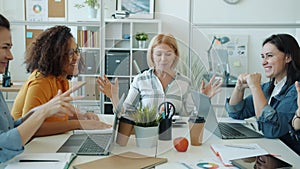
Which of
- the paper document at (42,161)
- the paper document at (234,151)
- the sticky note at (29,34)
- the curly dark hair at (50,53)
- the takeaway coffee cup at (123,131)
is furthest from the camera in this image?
the sticky note at (29,34)

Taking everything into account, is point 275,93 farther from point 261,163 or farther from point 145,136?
point 145,136

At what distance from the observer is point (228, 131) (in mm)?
1629

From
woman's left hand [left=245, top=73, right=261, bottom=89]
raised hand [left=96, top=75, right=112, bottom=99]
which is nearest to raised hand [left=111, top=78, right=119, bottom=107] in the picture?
raised hand [left=96, top=75, right=112, bottom=99]

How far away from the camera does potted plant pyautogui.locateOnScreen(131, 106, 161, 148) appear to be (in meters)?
1.30

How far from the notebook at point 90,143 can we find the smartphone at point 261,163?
1.61 ft

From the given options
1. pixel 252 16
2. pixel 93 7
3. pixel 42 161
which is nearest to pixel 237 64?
pixel 252 16

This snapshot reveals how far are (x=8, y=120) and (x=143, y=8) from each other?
252cm

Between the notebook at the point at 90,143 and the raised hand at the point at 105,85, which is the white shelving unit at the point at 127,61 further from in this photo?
the notebook at the point at 90,143

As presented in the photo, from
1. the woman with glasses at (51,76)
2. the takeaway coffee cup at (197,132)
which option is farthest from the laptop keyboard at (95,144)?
the takeaway coffee cup at (197,132)

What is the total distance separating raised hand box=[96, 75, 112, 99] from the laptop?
1.30 feet

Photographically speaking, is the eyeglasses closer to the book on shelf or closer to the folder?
the folder

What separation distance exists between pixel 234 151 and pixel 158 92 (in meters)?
0.42

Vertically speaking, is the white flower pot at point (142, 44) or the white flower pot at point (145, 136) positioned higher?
the white flower pot at point (142, 44)

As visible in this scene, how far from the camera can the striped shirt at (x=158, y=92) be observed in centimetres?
142
